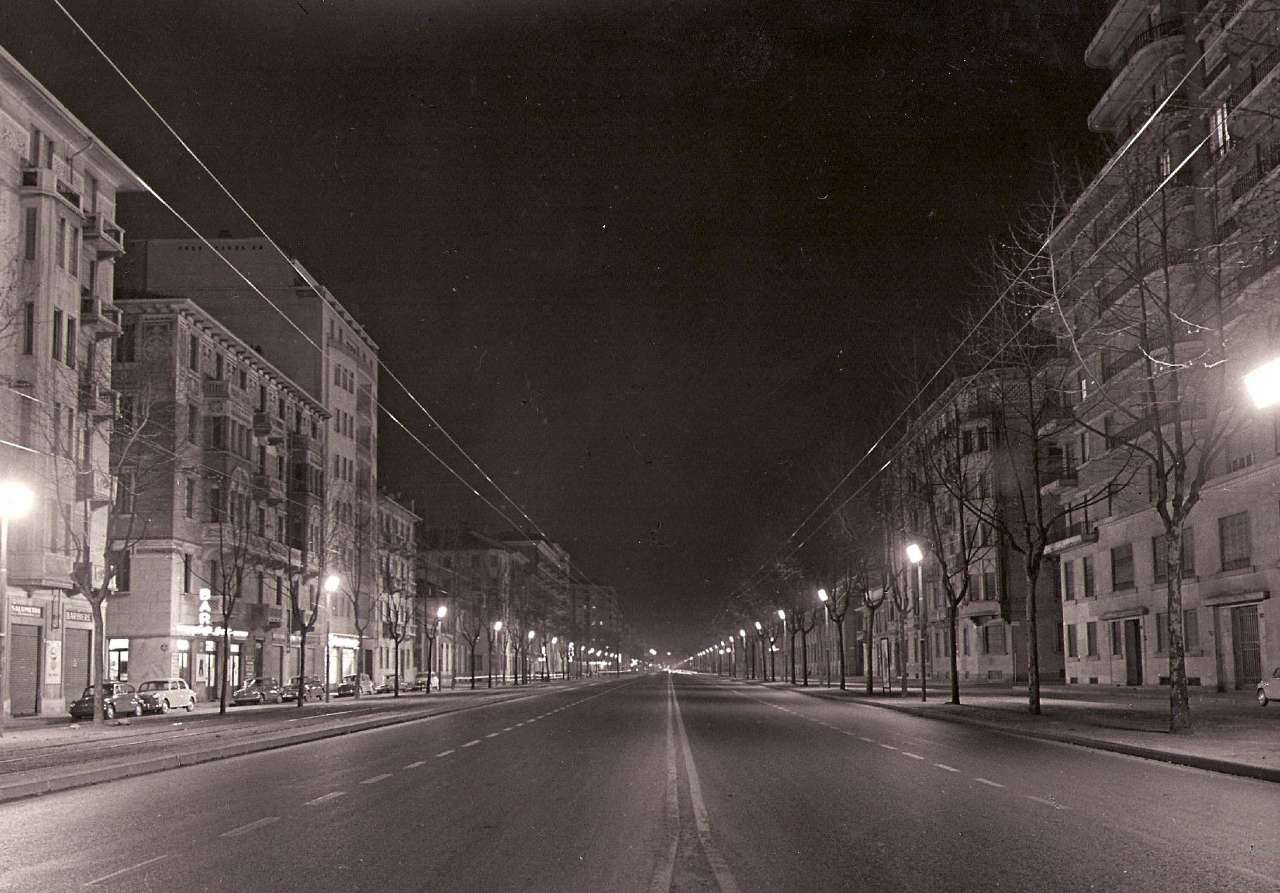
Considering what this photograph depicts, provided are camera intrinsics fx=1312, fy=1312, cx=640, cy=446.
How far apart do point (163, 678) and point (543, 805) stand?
47484 millimetres

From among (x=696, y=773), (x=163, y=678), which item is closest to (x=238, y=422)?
(x=163, y=678)

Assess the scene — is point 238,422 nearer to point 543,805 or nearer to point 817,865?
point 543,805

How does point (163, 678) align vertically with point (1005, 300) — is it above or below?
below

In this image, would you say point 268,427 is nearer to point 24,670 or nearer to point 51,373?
point 51,373

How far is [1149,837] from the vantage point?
11945 mm

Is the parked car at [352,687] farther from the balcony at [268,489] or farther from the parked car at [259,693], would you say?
the balcony at [268,489]

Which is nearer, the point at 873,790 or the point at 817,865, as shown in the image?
the point at 817,865

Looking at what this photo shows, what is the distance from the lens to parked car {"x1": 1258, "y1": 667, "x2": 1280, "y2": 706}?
35.2m

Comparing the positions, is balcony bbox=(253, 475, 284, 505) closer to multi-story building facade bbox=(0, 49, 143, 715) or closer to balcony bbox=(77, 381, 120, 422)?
multi-story building facade bbox=(0, 49, 143, 715)

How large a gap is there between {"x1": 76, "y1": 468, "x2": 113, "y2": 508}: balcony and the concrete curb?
1701 cm

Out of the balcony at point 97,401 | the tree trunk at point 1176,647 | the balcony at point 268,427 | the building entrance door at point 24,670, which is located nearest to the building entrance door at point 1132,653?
the tree trunk at point 1176,647

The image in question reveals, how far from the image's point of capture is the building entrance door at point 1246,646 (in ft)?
146

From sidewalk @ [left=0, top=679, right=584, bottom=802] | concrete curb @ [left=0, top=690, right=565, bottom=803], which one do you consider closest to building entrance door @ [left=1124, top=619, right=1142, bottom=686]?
sidewalk @ [left=0, top=679, right=584, bottom=802]

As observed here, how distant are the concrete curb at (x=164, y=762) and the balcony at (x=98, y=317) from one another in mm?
22068
